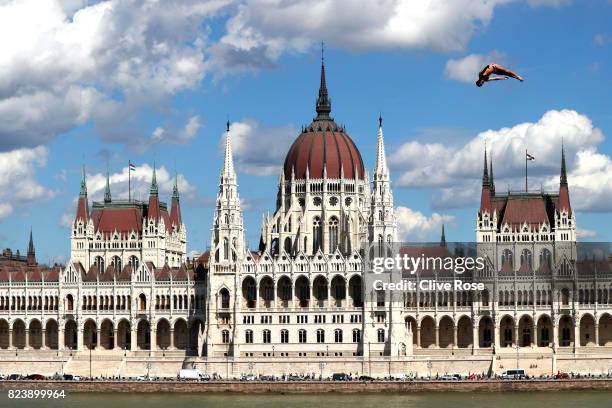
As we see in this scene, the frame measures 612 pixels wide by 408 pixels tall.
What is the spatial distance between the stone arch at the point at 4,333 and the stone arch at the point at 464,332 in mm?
49943

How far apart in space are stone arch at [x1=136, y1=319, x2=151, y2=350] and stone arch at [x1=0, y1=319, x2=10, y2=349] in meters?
15.1

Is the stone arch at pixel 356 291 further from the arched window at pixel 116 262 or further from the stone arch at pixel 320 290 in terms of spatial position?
the arched window at pixel 116 262

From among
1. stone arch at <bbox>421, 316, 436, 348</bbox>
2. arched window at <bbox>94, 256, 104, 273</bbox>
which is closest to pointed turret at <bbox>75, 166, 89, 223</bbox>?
arched window at <bbox>94, 256, 104, 273</bbox>

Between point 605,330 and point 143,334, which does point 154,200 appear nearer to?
point 143,334

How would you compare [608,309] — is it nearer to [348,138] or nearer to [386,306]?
[386,306]

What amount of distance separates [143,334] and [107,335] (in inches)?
168

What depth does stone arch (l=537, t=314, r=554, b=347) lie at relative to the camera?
164512mm

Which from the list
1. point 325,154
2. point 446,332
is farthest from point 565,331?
point 325,154

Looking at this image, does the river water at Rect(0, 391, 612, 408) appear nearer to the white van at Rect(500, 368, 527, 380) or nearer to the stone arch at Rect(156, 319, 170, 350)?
the white van at Rect(500, 368, 527, 380)

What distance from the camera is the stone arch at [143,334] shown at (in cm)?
17325

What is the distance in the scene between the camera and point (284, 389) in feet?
489

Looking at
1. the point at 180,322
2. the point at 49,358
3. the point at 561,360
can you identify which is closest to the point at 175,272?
the point at 180,322

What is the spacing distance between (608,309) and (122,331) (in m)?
52.3

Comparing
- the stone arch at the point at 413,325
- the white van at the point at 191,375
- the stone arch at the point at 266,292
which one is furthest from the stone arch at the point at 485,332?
the white van at the point at 191,375
